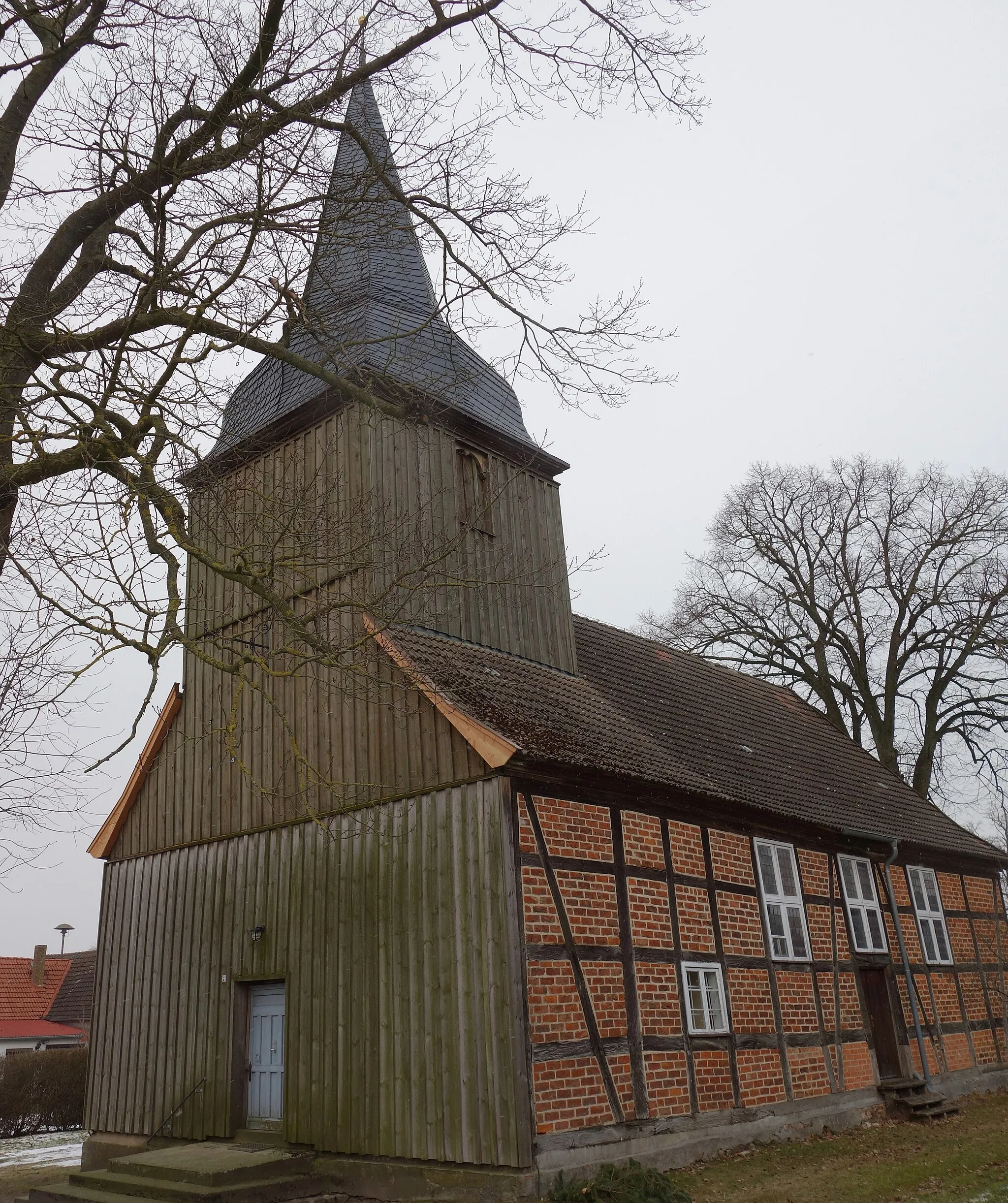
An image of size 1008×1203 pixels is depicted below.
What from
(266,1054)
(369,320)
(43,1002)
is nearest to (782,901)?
(266,1054)

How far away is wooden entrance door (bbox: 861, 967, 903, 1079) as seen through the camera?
14094mm

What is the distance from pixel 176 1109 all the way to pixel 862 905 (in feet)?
30.0

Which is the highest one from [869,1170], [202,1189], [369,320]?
[369,320]

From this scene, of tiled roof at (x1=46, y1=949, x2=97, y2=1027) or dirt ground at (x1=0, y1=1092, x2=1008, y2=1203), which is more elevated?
tiled roof at (x1=46, y1=949, x2=97, y2=1027)

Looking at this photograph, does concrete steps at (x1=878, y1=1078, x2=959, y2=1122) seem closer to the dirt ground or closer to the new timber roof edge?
the dirt ground

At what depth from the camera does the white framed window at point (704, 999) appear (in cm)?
1080

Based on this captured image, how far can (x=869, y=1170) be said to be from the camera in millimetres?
10148

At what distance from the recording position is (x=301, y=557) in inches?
309

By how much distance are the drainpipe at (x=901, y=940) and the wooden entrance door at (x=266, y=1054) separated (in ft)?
25.0

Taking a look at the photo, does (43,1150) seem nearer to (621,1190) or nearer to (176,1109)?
(176,1109)

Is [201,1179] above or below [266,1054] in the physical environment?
below

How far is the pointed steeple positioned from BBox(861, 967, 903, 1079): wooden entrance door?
8.59m

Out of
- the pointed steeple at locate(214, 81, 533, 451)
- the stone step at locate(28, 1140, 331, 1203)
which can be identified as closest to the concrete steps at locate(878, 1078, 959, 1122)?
the stone step at locate(28, 1140, 331, 1203)

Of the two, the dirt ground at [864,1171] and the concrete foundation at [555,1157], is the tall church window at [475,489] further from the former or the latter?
the dirt ground at [864,1171]
